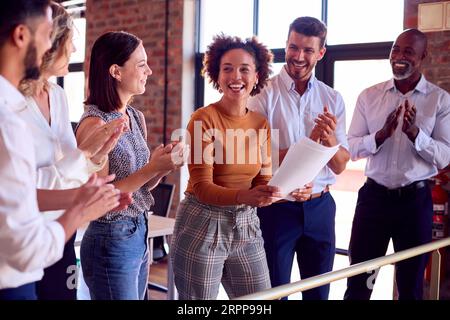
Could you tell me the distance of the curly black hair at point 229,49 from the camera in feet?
6.27

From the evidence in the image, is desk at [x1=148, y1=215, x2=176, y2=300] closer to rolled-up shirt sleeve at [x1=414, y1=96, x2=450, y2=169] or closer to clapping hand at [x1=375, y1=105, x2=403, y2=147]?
clapping hand at [x1=375, y1=105, x2=403, y2=147]

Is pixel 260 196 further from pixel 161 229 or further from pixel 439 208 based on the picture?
pixel 439 208

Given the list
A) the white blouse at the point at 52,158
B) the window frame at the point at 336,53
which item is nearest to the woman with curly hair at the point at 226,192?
the white blouse at the point at 52,158

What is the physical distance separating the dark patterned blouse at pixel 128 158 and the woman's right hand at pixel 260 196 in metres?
0.31

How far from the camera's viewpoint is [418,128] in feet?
8.13

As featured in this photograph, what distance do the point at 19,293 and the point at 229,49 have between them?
3.79 feet

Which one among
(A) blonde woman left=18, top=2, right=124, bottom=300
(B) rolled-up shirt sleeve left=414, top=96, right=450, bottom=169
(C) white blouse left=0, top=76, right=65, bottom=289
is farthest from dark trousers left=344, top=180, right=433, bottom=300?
(C) white blouse left=0, top=76, right=65, bottom=289

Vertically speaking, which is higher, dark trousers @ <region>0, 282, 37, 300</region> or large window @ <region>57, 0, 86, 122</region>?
large window @ <region>57, 0, 86, 122</region>

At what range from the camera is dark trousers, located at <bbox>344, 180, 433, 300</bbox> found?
8.51 feet

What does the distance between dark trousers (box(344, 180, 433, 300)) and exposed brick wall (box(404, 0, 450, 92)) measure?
0.80 m

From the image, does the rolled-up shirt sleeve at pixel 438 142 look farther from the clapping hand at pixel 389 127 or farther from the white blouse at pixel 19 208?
the white blouse at pixel 19 208

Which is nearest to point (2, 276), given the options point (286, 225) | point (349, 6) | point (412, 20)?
point (286, 225)

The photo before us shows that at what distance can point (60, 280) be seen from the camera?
1.43 metres

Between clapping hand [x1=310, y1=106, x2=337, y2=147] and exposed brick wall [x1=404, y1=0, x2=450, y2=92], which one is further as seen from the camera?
exposed brick wall [x1=404, y1=0, x2=450, y2=92]
